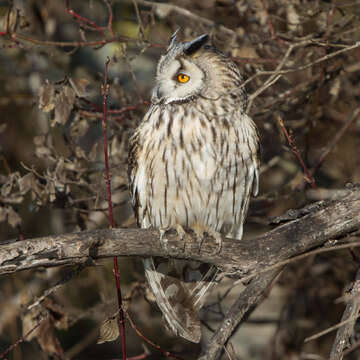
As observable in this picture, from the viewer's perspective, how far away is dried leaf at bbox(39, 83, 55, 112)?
2973 mm

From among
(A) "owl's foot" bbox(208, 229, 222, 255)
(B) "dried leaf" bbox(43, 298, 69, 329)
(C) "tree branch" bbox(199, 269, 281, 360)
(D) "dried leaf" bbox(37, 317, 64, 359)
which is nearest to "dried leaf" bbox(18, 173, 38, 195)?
(B) "dried leaf" bbox(43, 298, 69, 329)

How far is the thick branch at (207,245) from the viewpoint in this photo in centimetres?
205

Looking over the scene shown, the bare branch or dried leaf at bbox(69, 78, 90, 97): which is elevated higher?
dried leaf at bbox(69, 78, 90, 97)

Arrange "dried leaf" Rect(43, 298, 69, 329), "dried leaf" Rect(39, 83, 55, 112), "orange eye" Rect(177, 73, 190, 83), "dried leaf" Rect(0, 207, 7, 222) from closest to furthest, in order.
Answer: "orange eye" Rect(177, 73, 190, 83), "dried leaf" Rect(39, 83, 55, 112), "dried leaf" Rect(43, 298, 69, 329), "dried leaf" Rect(0, 207, 7, 222)

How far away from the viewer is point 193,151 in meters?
2.75

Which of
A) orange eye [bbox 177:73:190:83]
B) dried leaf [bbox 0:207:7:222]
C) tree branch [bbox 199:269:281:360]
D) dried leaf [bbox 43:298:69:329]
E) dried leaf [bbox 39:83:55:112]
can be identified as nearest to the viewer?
tree branch [bbox 199:269:281:360]

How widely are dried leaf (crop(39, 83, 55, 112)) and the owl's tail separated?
95cm

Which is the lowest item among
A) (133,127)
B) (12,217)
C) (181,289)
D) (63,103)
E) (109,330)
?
(181,289)

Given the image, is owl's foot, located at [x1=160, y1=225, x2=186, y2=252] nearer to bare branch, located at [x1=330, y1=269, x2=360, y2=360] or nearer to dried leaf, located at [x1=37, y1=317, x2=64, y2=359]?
bare branch, located at [x1=330, y1=269, x2=360, y2=360]

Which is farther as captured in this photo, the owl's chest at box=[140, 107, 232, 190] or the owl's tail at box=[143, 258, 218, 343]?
the owl's tail at box=[143, 258, 218, 343]

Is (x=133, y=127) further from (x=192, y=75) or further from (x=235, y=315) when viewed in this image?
(x=235, y=315)

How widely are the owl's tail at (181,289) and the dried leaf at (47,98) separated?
0.95 metres

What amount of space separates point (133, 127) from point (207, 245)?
1.15 metres

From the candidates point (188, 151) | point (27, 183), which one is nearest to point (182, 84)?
point (188, 151)
